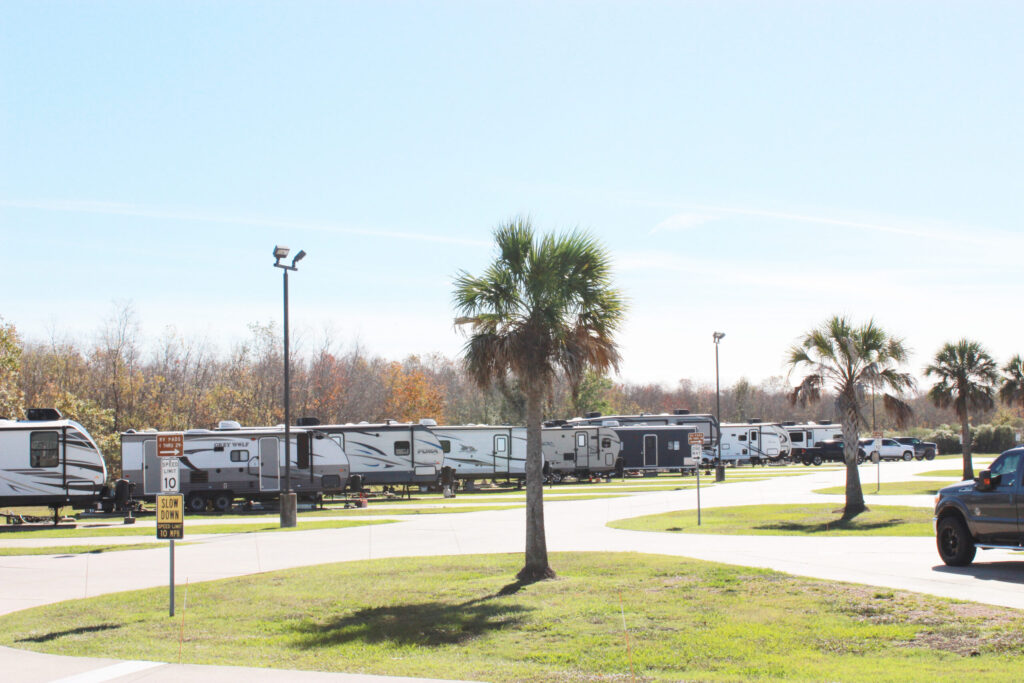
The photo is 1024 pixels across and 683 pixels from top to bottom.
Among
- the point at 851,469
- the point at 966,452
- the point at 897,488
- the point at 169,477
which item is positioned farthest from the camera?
the point at 966,452

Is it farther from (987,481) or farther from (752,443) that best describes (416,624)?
(752,443)

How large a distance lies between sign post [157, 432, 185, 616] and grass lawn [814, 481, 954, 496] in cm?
2876

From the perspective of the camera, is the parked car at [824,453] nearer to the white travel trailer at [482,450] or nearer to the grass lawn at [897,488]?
the grass lawn at [897,488]

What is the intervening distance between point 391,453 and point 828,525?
2287cm


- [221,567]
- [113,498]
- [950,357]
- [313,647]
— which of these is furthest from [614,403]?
[313,647]

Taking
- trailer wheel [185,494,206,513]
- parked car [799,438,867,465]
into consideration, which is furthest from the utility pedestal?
parked car [799,438,867,465]

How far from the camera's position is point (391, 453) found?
42125 mm

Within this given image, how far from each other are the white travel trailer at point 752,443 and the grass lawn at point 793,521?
1584 inches

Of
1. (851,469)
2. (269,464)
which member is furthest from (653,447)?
(851,469)

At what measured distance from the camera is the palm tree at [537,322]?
14.9 meters

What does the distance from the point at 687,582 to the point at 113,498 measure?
2735 centimetres

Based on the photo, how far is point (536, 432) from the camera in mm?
15234

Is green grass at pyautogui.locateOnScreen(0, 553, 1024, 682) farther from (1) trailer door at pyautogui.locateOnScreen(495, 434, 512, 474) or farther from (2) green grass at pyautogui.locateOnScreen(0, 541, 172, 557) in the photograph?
A: (1) trailer door at pyautogui.locateOnScreen(495, 434, 512, 474)

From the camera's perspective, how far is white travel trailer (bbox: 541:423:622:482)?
168ft
